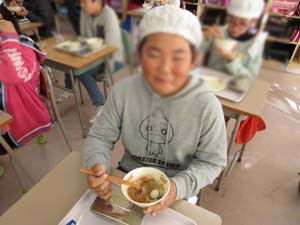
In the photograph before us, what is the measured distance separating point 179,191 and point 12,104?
0.83 metres

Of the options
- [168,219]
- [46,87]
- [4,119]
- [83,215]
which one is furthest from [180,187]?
[46,87]

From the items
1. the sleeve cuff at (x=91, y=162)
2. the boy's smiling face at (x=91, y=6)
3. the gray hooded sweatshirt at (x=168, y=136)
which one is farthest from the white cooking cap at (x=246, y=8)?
the sleeve cuff at (x=91, y=162)

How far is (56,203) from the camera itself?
2.03 feet

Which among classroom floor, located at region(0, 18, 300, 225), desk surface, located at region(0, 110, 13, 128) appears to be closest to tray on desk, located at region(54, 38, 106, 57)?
desk surface, located at region(0, 110, 13, 128)

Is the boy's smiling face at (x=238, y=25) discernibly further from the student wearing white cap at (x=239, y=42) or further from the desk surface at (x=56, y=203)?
the desk surface at (x=56, y=203)

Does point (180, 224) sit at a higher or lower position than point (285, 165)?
higher

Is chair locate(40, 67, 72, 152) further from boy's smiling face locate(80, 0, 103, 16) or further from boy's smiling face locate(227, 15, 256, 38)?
boy's smiling face locate(227, 15, 256, 38)

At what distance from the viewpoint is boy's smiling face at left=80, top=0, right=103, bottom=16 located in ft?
0.90

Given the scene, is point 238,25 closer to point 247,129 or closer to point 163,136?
point 163,136

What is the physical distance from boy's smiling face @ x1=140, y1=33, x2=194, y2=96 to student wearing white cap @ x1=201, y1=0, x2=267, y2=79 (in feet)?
0.08

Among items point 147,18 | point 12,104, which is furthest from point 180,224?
point 12,104

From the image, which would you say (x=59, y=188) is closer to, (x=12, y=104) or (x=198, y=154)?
(x=198, y=154)

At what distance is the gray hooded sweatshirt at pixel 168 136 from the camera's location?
578mm

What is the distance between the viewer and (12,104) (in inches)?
40.6
